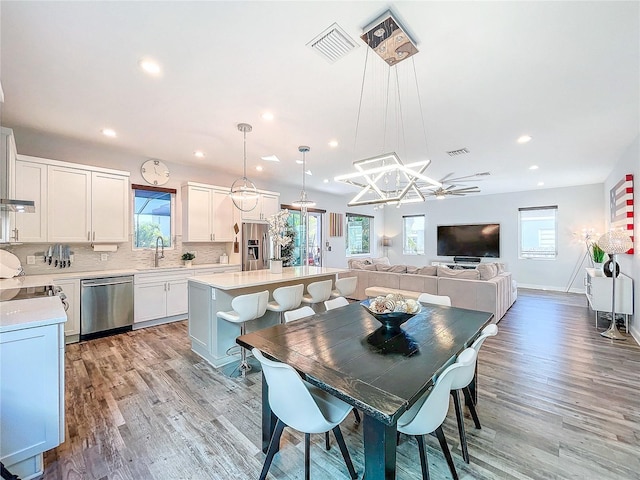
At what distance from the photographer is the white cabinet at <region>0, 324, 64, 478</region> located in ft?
5.28

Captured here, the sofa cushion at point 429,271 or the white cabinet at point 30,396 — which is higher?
the sofa cushion at point 429,271

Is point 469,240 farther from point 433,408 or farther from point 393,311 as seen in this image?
point 433,408

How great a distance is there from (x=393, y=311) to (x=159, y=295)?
409 centimetres

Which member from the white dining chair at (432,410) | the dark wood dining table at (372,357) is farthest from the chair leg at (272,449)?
the white dining chair at (432,410)

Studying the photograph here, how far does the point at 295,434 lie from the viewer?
2102 mm

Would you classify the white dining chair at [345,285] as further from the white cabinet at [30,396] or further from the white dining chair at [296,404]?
the white cabinet at [30,396]

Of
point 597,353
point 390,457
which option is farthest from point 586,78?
point 390,457

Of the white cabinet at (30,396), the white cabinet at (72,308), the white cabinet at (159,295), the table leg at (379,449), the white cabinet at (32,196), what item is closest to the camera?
the table leg at (379,449)

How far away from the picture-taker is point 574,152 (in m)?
4.59

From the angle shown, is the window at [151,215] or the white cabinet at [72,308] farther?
the window at [151,215]

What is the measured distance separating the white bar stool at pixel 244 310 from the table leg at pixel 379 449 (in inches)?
72.2

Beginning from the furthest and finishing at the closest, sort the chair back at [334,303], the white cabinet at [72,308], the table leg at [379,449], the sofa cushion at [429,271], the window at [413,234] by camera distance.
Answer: the window at [413,234], the sofa cushion at [429,271], the white cabinet at [72,308], the chair back at [334,303], the table leg at [379,449]

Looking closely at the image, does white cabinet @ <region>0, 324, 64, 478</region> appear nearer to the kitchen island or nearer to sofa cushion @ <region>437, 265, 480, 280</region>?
the kitchen island

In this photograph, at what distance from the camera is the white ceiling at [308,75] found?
72.3 inches
